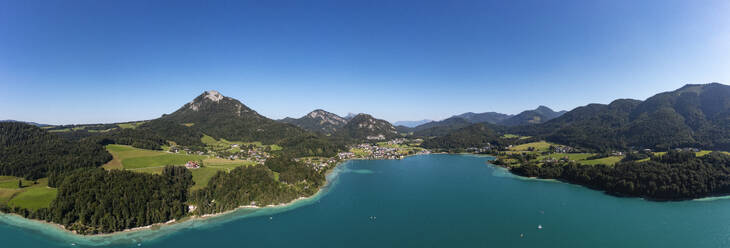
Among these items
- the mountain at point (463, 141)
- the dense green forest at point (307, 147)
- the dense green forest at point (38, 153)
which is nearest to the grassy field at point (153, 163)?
the dense green forest at point (38, 153)

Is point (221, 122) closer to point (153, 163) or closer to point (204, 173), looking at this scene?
point (153, 163)

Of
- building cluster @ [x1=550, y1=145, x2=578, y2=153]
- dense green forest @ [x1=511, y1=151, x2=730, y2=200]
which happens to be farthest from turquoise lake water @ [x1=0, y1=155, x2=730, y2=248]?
building cluster @ [x1=550, y1=145, x2=578, y2=153]

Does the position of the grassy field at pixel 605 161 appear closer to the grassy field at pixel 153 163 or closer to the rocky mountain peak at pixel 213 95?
the grassy field at pixel 153 163

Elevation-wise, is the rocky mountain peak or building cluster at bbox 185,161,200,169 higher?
the rocky mountain peak

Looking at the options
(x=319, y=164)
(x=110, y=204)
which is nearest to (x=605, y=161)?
(x=319, y=164)

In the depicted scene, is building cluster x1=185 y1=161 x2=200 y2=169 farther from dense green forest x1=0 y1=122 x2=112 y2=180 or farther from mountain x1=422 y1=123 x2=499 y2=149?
mountain x1=422 y1=123 x2=499 y2=149
